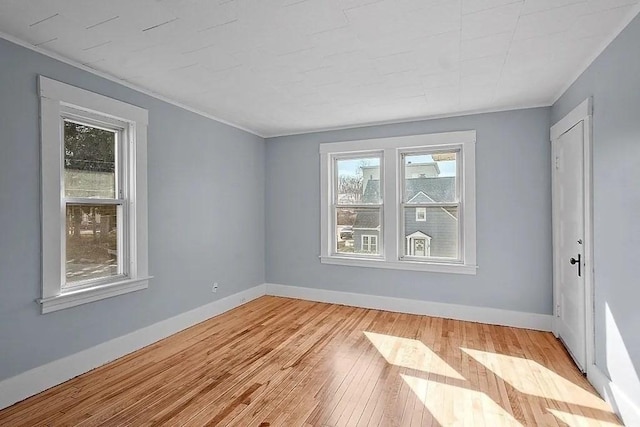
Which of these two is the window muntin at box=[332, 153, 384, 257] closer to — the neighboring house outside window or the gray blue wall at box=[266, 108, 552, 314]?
the neighboring house outside window

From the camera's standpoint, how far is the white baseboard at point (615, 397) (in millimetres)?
1989

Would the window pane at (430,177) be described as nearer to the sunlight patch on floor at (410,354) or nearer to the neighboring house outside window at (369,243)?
the neighboring house outside window at (369,243)

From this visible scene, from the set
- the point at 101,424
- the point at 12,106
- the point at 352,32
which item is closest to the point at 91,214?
the point at 12,106

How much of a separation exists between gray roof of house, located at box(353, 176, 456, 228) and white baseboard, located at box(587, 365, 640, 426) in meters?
2.26

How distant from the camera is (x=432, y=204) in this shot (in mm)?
4324

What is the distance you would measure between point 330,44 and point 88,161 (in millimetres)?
2305

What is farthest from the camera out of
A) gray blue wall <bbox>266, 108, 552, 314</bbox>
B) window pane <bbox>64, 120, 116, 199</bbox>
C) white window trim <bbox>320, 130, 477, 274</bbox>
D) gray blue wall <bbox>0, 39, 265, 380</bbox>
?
white window trim <bbox>320, 130, 477, 274</bbox>

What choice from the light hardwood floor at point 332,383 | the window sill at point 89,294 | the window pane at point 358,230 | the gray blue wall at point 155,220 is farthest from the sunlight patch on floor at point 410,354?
the window sill at point 89,294

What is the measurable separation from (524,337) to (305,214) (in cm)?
311

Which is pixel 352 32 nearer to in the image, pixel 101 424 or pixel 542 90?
pixel 542 90

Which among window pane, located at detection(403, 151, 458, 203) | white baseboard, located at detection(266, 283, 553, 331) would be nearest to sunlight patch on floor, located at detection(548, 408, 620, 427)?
white baseboard, located at detection(266, 283, 553, 331)

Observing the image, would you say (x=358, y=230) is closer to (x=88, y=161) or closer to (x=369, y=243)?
(x=369, y=243)

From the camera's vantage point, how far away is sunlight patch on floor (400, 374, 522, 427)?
2.15 meters

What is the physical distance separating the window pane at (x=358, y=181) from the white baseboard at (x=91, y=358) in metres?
2.30
